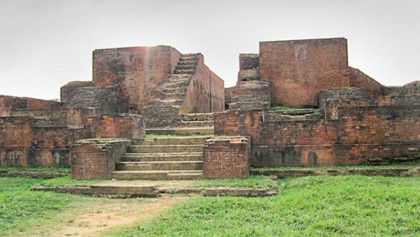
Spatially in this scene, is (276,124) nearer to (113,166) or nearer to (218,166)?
(218,166)

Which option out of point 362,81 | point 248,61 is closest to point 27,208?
point 248,61

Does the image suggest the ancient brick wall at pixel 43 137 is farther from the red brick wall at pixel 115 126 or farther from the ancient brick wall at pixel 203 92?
the ancient brick wall at pixel 203 92

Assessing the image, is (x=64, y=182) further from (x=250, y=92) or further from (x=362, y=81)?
(x=362, y=81)

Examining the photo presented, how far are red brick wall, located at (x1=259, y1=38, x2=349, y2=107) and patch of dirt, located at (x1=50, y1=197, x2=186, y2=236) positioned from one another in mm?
8944

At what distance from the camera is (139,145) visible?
32.1 ft

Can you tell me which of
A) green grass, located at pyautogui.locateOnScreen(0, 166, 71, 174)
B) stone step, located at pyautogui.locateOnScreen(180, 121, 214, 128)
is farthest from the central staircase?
stone step, located at pyautogui.locateOnScreen(180, 121, 214, 128)

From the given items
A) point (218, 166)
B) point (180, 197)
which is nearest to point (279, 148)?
point (218, 166)

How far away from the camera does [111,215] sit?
6125 millimetres

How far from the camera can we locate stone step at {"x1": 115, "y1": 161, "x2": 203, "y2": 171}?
8.66 metres

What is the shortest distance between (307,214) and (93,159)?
5.04 meters

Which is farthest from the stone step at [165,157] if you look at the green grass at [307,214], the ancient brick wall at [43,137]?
the green grass at [307,214]

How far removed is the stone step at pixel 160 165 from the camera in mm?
8664

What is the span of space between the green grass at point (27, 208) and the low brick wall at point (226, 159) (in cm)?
256

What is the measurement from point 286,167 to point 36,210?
5.24 m
